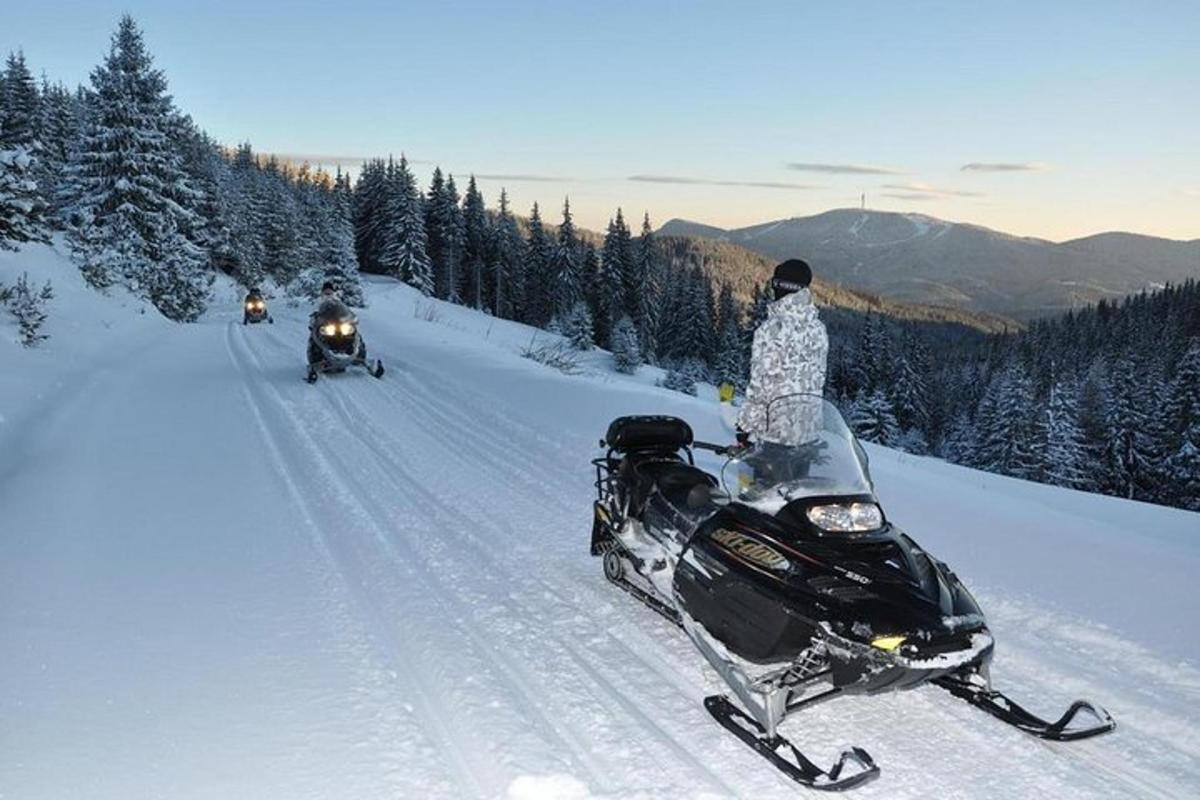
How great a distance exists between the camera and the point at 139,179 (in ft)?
100

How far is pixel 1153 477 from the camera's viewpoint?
149 feet

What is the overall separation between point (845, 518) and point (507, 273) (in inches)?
2859

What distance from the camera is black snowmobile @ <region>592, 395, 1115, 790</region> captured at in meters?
3.63

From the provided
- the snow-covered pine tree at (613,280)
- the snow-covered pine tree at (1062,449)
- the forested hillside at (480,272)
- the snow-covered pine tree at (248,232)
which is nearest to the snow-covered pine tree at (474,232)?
the forested hillside at (480,272)

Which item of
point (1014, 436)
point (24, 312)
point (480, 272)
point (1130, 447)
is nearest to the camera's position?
point (24, 312)

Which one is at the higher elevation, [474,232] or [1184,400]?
Answer: [474,232]

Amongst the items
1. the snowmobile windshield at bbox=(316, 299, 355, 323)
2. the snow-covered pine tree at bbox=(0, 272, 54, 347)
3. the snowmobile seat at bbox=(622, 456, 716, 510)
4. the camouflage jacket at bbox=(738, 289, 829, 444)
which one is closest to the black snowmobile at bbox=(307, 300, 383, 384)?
the snowmobile windshield at bbox=(316, 299, 355, 323)

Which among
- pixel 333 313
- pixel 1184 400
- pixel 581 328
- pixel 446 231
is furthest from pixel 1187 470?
pixel 446 231

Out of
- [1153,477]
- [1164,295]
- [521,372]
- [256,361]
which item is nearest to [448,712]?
[521,372]

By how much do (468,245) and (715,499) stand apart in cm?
7189

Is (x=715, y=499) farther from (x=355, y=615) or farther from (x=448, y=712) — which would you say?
(x=355, y=615)

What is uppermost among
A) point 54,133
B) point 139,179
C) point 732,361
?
point 54,133

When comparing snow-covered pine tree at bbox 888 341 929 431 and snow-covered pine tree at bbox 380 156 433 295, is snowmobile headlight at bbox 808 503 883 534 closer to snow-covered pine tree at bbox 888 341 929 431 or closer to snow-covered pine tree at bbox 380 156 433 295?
snow-covered pine tree at bbox 380 156 433 295

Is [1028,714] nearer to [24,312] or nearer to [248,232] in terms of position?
[24,312]
